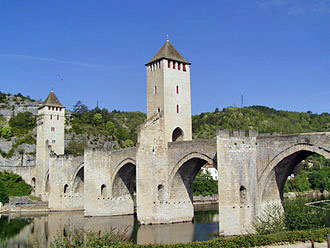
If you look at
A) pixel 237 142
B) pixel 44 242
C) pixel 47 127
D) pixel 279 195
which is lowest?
pixel 44 242

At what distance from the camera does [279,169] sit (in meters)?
24.5

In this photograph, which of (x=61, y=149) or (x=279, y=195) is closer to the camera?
(x=279, y=195)

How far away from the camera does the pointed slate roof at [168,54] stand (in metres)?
32.1

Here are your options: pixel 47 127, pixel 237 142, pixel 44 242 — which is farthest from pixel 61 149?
pixel 237 142

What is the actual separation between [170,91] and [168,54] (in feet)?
10.0

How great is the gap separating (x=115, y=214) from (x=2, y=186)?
59.8 feet

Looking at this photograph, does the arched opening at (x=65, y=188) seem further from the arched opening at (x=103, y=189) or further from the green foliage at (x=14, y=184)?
the arched opening at (x=103, y=189)

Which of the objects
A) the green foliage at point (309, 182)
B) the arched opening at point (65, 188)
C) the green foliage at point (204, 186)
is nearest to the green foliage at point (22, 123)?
the arched opening at point (65, 188)

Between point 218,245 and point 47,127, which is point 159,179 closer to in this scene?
point 218,245

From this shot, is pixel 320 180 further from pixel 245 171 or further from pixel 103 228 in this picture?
pixel 103 228

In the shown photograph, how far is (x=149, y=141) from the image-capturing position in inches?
1209

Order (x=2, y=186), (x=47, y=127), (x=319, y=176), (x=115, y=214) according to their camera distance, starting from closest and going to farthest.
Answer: (x=115, y=214), (x=2, y=186), (x=47, y=127), (x=319, y=176)

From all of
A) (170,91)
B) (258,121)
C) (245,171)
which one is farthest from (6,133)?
(258,121)

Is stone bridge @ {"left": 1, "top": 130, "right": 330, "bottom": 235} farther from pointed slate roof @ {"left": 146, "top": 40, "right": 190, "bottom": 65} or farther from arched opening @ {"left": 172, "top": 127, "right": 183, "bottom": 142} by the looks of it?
pointed slate roof @ {"left": 146, "top": 40, "right": 190, "bottom": 65}
